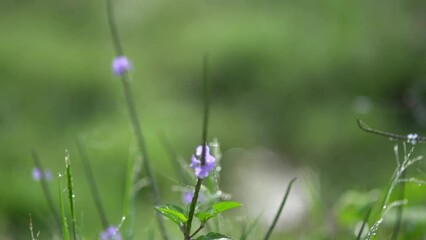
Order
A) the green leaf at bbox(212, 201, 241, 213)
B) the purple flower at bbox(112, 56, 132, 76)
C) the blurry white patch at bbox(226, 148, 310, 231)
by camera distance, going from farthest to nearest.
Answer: the blurry white patch at bbox(226, 148, 310, 231), the purple flower at bbox(112, 56, 132, 76), the green leaf at bbox(212, 201, 241, 213)

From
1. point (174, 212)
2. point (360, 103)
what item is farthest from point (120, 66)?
point (360, 103)

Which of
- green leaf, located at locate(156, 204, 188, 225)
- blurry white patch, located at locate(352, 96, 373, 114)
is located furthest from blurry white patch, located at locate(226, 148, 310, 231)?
green leaf, located at locate(156, 204, 188, 225)

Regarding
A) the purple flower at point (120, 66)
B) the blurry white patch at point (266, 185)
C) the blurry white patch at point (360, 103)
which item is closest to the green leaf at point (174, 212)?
the purple flower at point (120, 66)

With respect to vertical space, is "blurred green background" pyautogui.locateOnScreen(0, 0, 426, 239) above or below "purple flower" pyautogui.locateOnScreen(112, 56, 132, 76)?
above

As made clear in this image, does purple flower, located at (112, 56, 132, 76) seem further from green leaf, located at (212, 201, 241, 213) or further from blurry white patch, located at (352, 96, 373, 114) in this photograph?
blurry white patch, located at (352, 96, 373, 114)

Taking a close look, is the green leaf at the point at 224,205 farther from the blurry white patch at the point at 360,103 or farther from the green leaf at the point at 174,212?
the blurry white patch at the point at 360,103

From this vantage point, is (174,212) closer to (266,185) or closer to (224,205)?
(224,205)

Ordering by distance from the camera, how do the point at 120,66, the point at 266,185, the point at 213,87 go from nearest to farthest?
the point at 120,66
the point at 266,185
the point at 213,87
